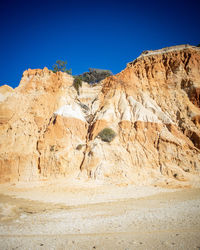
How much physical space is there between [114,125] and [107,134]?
2325 millimetres

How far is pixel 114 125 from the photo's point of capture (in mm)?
20734

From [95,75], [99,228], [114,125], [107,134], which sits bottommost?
[99,228]

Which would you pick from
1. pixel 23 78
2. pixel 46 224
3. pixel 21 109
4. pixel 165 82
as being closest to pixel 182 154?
pixel 165 82

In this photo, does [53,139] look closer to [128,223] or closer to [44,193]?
[44,193]

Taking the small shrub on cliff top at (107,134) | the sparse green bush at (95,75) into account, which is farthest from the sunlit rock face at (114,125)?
the sparse green bush at (95,75)

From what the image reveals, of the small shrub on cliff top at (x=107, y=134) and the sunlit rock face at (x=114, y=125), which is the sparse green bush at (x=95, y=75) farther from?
the small shrub on cliff top at (x=107, y=134)

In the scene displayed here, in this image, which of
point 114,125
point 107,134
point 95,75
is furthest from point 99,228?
point 95,75

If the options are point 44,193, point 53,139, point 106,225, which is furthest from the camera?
point 53,139

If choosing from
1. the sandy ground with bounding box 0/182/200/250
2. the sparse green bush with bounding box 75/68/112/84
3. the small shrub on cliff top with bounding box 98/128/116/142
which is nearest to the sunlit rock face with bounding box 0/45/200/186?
the small shrub on cliff top with bounding box 98/128/116/142

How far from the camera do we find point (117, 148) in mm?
18266

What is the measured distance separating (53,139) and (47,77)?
11.6 metres

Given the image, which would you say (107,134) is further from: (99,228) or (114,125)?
(99,228)

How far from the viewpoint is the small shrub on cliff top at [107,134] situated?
18.7 m

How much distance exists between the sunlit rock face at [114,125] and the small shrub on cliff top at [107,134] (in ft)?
1.68
